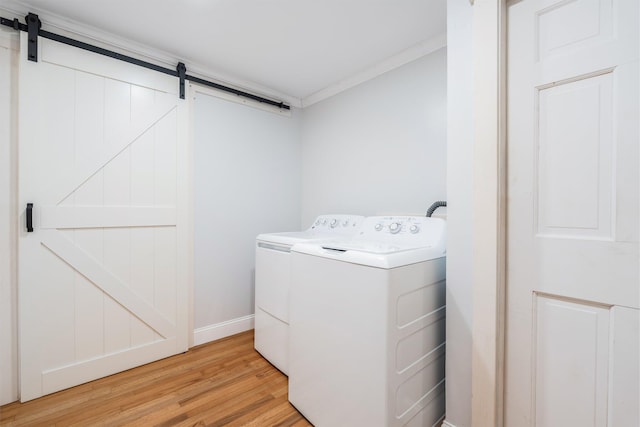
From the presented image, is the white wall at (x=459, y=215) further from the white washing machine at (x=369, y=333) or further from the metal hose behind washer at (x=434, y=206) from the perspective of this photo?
the metal hose behind washer at (x=434, y=206)

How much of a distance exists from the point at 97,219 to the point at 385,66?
7.75ft

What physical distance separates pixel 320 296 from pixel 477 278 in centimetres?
73

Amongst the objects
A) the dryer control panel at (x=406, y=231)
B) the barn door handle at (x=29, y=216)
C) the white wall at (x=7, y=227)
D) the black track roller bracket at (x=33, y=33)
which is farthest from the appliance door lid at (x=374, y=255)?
the black track roller bracket at (x=33, y=33)

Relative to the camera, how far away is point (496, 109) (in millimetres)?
1111

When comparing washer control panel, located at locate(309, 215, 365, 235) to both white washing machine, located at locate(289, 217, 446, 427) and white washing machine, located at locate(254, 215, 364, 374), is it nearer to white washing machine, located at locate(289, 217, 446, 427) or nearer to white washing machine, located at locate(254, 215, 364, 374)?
white washing machine, located at locate(254, 215, 364, 374)

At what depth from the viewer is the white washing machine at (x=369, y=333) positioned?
3.81 feet

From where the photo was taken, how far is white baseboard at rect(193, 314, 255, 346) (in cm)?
231

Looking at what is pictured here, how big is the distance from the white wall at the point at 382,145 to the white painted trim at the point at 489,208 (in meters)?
0.71

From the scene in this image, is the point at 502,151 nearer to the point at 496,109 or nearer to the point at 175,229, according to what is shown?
the point at 496,109

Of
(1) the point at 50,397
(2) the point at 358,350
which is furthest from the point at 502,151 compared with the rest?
(1) the point at 50,397

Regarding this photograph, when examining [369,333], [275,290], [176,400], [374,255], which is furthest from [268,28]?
[176,400]

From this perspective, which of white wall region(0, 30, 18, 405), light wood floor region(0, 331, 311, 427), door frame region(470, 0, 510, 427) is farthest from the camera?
white wall region(0, 30, 18, 405)

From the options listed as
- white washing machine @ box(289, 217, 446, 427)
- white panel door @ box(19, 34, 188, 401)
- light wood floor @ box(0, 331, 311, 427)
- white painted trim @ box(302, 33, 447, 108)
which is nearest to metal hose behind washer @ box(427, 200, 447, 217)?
→ white washing machine @ box(289, 217, 446, 427)

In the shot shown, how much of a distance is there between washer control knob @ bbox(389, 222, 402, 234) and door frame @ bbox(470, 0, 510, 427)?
0.58m
